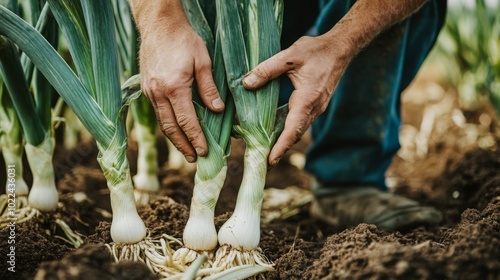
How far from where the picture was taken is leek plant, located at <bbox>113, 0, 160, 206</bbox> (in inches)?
79.1

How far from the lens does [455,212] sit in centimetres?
218

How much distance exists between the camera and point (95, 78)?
1510 millimetres

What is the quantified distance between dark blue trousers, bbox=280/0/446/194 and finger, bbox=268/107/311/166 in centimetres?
83

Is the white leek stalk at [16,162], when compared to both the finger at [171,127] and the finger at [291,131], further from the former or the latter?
the finger at [291,131]

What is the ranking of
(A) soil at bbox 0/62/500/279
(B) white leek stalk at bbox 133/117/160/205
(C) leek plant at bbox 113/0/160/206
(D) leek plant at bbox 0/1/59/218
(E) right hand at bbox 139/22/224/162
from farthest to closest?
(B) white leek stalk at bbox 133/117/160/205
(C) leek plant at bbox 113/0/160/206
(D) leek plant at bbox 0/1/59/218
(E) right hand at bbox 139/22/224/162
(A) soil at bbox 0/62/500/279

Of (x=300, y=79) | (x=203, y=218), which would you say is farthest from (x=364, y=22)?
(x=203, y=218)

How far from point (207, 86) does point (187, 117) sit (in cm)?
10

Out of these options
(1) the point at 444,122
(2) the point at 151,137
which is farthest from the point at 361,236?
(1) the point at 444,122

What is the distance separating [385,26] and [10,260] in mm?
1245

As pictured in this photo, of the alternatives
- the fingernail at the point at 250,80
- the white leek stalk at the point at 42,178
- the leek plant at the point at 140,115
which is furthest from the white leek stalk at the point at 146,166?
the fingernail at the point at 250,80

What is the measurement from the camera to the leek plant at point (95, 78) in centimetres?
147

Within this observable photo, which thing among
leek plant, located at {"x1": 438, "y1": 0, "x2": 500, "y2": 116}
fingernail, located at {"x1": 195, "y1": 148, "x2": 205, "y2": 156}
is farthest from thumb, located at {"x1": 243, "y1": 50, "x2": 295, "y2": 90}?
leek plant, located at {"x1": 438, "y1": 0, "x2": 500, "y2": 116}

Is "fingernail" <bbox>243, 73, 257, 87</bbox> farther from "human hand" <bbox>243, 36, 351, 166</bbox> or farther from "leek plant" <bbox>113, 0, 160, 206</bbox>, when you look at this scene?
"leek plant" <bbox>113, 0, 160, 206</bbox>

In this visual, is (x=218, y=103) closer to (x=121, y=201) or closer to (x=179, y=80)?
(x=179, y=80)
